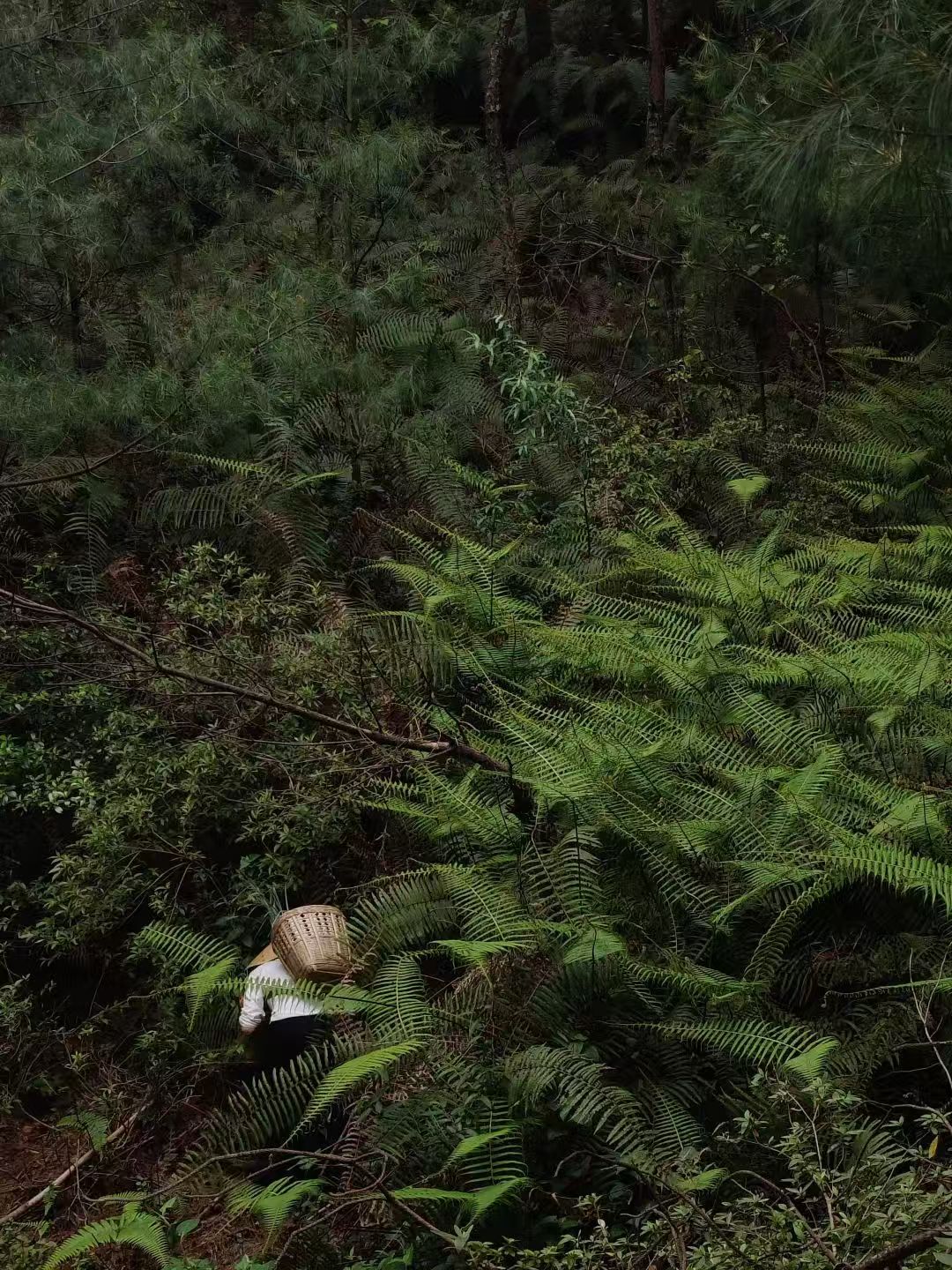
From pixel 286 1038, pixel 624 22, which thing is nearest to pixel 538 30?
pixel 624 22

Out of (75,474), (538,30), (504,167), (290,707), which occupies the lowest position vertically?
(290,707)

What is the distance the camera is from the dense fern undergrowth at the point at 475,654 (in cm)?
321

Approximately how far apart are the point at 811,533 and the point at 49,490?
14.1 feet

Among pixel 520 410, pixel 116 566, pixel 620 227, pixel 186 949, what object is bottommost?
pixel 186 949

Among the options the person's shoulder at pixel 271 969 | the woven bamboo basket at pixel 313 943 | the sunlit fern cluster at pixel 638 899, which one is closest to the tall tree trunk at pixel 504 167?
the sunlit fern cluster at pixel 638 899

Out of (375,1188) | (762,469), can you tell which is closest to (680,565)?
(762,469)

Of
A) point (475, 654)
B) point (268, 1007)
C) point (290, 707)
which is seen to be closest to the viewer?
point (268, 1007)

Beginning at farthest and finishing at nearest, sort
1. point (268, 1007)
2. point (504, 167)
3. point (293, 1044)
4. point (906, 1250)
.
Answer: point (504, 167) < point (268, 1007) < point (293, 1044) < point (906, 1250)

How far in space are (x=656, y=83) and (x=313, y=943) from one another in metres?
7.68

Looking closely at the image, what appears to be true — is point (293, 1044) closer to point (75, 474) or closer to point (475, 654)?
point (475, 654)

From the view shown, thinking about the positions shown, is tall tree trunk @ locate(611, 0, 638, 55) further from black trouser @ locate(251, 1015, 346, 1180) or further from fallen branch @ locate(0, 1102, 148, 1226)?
fallen branch @ locate(0, 1102, 148, 1226)

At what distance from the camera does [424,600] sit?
518cm

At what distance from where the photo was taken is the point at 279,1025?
3789 millimetres

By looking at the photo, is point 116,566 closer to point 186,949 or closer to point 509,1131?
point 186,949
